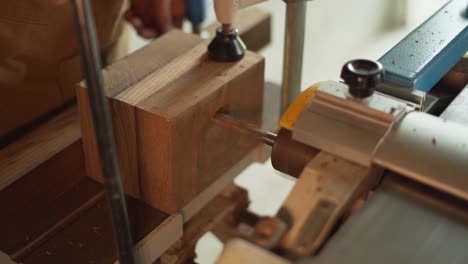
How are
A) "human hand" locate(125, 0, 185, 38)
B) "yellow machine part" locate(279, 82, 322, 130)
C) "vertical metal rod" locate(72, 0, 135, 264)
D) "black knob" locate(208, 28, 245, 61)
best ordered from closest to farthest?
"vertical metal rod" locate(72, 0, 135, 264)
"yellow machine part" locate(279, 82, 322, 130)
"black knob" locate(208, 28, 245, 61)
"human hand" locate(125, 0, 185, 38)

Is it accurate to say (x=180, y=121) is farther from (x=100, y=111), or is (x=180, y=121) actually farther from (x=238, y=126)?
(x=100, y=111)

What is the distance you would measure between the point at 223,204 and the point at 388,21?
150 cm

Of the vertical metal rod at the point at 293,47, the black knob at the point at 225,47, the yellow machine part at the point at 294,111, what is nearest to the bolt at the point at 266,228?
the yellow machine part at the point at 294,111

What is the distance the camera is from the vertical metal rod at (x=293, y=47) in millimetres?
1053

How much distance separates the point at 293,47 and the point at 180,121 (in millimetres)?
327

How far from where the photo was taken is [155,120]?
85cm

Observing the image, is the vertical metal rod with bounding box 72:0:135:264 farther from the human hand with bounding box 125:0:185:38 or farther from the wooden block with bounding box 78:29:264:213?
the human hand with bounding box 125:0:185:38

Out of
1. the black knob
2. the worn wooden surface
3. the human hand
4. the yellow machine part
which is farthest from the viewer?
the human hand

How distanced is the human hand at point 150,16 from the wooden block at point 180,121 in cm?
50

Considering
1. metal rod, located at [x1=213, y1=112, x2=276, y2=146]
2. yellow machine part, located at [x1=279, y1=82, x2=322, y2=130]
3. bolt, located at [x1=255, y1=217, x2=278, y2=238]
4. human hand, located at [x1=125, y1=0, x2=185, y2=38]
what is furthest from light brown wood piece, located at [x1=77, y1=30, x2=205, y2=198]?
human hand, located at [x1=125, y1=0, x2=185, y2=38]

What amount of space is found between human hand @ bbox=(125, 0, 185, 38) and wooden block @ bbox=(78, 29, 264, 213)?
505mm

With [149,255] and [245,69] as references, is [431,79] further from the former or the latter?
[149,255]

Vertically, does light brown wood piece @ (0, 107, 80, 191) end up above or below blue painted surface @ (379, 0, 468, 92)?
below

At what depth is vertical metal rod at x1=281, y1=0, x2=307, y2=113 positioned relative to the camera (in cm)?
105
